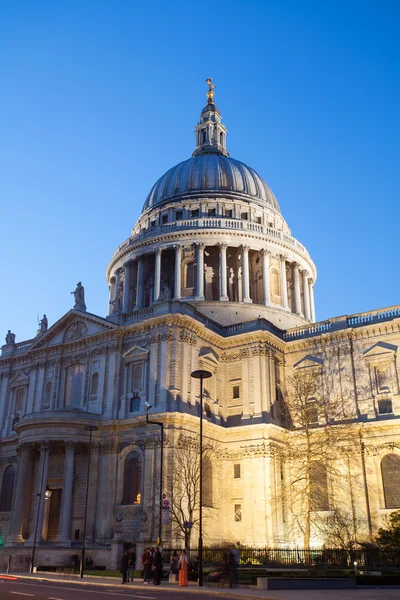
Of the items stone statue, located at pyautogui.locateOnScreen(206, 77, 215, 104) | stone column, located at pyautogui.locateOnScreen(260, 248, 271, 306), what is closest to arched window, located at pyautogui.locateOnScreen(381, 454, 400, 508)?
stone column, located at pyautogui.locateOnScreen(260, 248, 271, 306)

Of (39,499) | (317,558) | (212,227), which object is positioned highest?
(212,227)

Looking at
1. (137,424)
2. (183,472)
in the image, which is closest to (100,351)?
(137,424)

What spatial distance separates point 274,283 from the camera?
6838 cm

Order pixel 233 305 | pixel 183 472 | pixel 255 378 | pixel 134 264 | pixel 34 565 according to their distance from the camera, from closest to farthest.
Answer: pixel 34 565 < pixel 183 472 < pixel 255 378 < pixel 233 305 < pixel 134 264

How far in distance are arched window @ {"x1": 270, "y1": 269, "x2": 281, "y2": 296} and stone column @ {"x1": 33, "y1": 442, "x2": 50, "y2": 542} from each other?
3166cm

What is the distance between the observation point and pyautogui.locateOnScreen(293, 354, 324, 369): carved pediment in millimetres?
53281

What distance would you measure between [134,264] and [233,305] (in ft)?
49.3

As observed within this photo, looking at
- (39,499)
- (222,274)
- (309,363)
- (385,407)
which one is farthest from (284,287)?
(39,499)

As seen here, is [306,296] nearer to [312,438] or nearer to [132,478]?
[312,438]

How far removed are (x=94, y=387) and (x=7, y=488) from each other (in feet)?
41.0

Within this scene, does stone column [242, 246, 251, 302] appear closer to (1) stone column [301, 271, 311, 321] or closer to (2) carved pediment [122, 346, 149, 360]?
(1) stone column [301, 271, 311, 321]

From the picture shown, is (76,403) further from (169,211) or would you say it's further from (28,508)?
(169,211)

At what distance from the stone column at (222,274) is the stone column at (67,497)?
80.2ft

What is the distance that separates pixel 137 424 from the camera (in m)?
46.2
